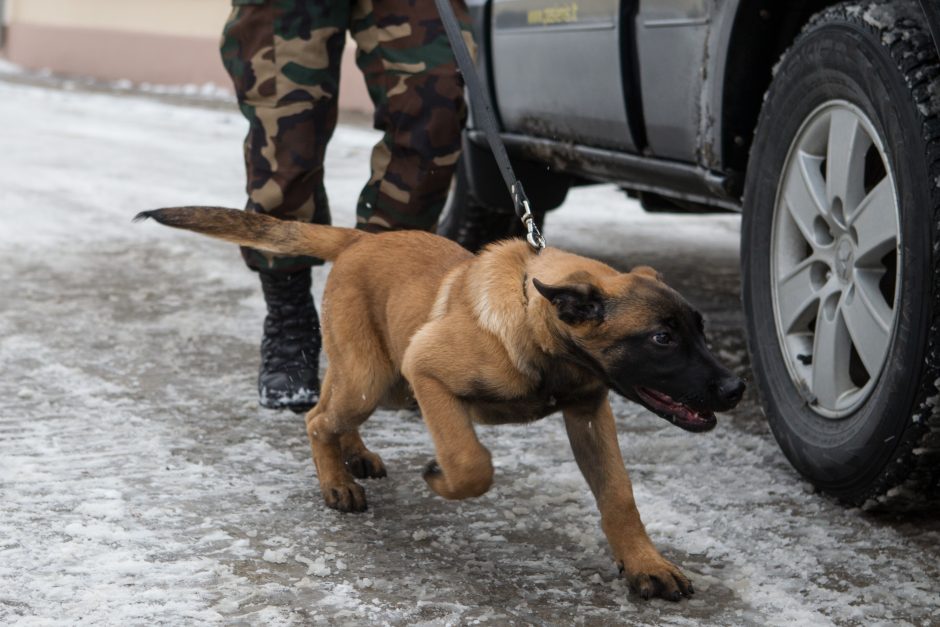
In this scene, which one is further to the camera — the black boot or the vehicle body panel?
the black boot

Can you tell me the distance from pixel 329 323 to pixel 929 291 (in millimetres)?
1393

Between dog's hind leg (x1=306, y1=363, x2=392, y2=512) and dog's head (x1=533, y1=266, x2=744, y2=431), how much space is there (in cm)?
65

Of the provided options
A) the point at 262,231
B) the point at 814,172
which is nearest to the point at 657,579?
the point at 814,172

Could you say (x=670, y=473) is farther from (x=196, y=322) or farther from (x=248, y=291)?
(x=248, y=291)

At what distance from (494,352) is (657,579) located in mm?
563

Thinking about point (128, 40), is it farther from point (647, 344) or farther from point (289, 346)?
point (647, 344)

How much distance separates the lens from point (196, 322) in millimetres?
4922

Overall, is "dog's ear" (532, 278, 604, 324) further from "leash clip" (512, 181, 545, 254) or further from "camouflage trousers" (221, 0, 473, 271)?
"camouflage trousers" (221, 0, 473, 271)

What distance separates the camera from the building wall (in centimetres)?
1725

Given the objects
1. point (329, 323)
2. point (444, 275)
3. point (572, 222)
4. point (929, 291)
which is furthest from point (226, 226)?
point (572, 222)

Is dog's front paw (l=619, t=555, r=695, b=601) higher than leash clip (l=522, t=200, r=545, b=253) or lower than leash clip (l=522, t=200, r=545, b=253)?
lower

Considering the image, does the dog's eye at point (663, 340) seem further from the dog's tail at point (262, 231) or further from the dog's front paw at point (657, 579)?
the dog's tail at point (262, 231)

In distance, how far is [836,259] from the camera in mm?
3088

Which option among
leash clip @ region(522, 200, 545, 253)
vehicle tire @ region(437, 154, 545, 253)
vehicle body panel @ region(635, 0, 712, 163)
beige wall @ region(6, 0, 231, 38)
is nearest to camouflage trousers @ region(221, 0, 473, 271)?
vehicle body panel @ region(635, 0, 712, 163)
